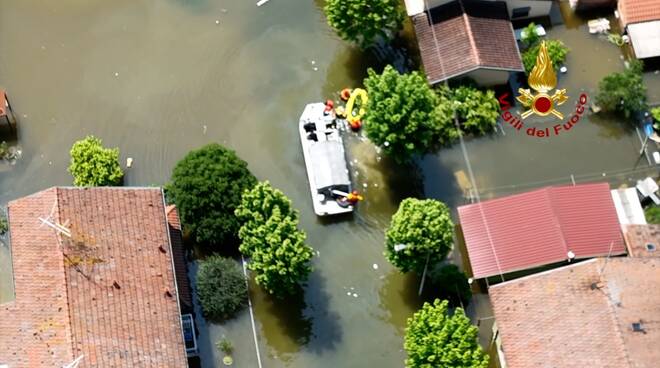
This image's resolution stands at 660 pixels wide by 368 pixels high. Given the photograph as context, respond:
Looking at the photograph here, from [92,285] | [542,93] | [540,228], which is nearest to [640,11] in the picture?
[542,93]

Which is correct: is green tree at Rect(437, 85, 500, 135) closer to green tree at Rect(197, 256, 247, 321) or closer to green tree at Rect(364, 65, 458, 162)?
green tree at Rect(364, 65, 458, 162)

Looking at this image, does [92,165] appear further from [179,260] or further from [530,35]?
[530,35]

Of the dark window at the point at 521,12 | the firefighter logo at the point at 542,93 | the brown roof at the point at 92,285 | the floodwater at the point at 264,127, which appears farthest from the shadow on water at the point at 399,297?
the dark window at the point at 521,12

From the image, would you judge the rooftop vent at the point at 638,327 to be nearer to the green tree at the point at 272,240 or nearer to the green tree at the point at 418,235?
the green tree at the point at 418,235

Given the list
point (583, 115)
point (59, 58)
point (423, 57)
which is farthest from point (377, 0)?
point (59, 58)

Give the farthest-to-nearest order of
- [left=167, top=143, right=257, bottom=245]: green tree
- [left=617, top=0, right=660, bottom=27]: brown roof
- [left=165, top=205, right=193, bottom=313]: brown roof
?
[left=617, top=0, right=660, bottom=27]: brown roof < [left=167, top=143, right=257, bottom=245]: green tree < [left=165, top=205, right=193, bottom=313]: brown roof

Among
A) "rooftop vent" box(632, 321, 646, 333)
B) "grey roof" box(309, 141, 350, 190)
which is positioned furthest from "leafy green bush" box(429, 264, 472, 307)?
"rooftop vent" box(632, 321, 646, 333)

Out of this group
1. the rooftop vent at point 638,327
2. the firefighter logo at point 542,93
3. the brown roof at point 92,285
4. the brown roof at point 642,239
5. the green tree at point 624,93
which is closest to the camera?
the brown roof at point 92,285
